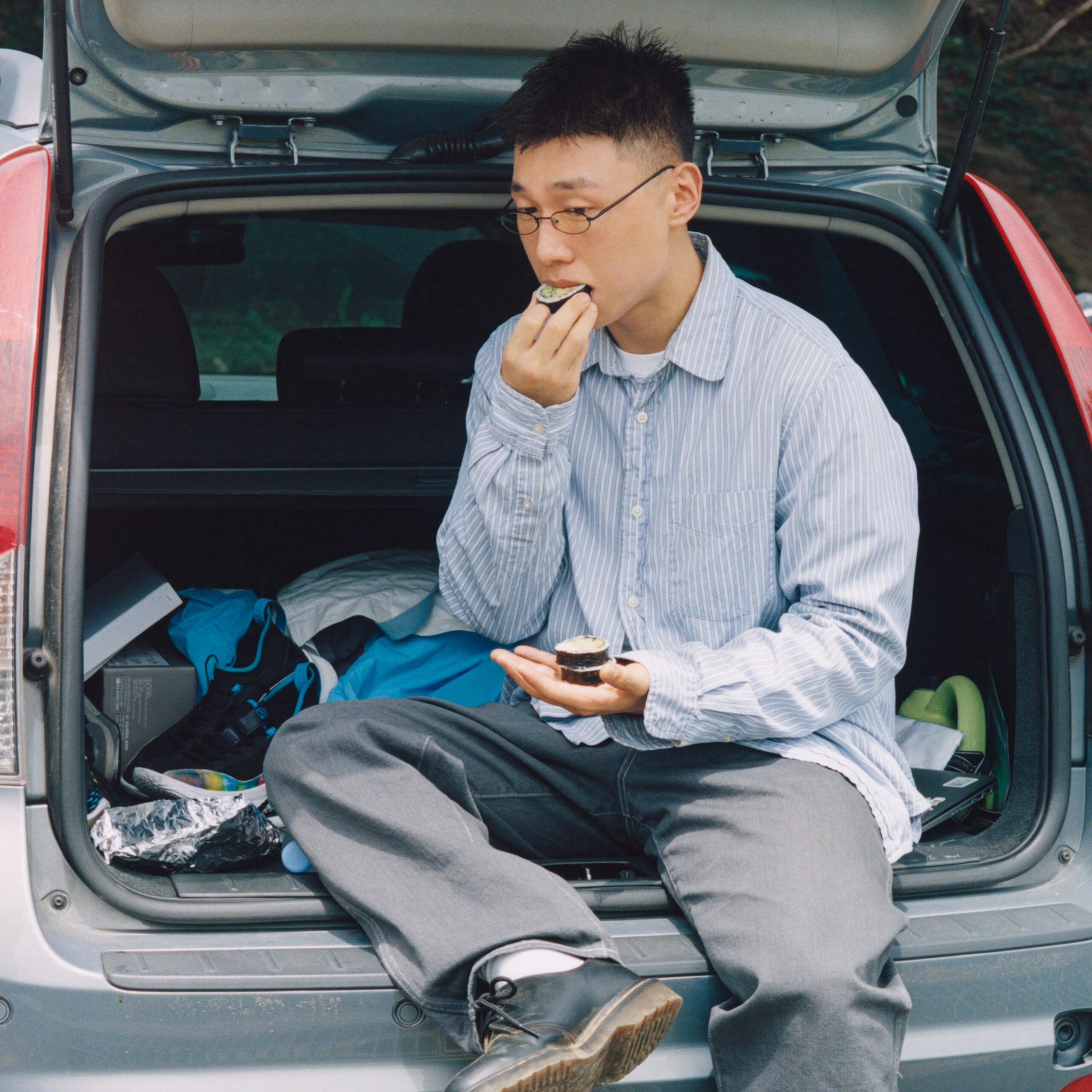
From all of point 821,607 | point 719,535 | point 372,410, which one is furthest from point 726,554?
point 372,410

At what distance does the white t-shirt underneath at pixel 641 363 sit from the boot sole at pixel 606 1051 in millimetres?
892

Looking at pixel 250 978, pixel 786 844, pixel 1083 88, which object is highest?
pixel 1083 88

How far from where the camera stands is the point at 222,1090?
1.40 m

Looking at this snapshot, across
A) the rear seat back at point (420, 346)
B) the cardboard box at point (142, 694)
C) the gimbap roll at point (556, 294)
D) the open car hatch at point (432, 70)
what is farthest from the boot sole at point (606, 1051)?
the rear seat back at point (420, 346)

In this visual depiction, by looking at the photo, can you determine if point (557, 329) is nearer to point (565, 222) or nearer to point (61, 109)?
point (565, 222)

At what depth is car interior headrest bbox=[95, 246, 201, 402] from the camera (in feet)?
8.87

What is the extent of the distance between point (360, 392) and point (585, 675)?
154 centimetres

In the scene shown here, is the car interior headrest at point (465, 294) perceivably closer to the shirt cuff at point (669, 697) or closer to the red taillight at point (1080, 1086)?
the shirt cuff at point (669, 697)

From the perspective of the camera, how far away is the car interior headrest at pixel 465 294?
2.92 metres

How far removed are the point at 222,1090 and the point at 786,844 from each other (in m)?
0.72

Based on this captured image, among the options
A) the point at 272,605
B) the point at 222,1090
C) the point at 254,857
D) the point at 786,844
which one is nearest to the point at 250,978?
the point at 222,1090

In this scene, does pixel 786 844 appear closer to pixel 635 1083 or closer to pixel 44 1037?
pixel 635 1083

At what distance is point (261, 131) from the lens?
6.64ft

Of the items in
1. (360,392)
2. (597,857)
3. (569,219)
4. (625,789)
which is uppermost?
(569,219)
